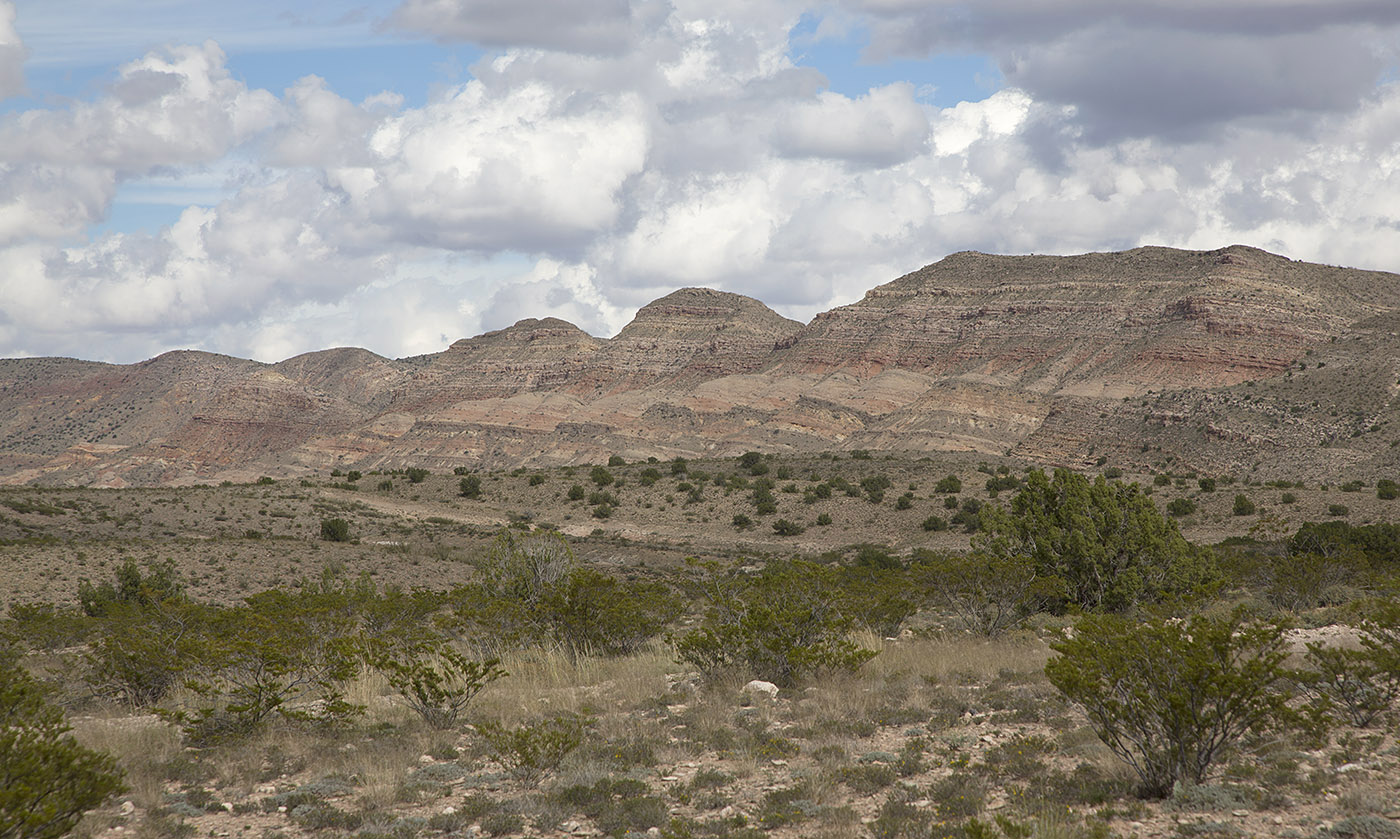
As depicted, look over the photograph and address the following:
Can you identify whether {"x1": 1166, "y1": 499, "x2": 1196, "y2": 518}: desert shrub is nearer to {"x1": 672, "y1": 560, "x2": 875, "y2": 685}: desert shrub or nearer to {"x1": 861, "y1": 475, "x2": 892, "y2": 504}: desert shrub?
{"x1": 861, "y1": 475, "x2": 892, "y2": 504}: desert shrub

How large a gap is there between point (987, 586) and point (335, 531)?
118 feet

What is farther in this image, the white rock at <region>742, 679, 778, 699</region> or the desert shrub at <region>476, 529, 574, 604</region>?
the desert shrub at <region>476, 529, 574, 604</region>

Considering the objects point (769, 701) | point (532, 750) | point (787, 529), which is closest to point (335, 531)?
point (787, 529)

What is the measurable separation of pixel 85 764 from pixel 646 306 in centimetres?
17472

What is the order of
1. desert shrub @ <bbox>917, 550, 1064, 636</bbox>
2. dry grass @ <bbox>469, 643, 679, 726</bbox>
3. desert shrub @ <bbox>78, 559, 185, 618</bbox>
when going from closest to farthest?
dry grass @ <bbox>469, 643, 679, 726</bbox>
desert shrub @ <bbox>917, 550, 1064, 636</bbox>
desert shrub @ <bbox>78, 559, 185, 618</bbox>

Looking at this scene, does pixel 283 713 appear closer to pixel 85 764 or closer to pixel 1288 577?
pixel 85 764

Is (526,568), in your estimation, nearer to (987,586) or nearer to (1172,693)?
(987,586)

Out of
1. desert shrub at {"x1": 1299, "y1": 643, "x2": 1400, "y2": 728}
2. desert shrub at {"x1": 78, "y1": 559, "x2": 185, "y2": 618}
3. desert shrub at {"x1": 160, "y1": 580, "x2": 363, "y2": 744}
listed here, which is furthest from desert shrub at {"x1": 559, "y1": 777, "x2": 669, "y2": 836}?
desert shrub at {"x1": 78, "y1": 559, "x2": 185, "y2": 618}

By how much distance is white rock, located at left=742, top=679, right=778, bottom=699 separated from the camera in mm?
11852

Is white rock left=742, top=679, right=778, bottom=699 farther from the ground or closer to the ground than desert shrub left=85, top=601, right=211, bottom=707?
closer to the ground

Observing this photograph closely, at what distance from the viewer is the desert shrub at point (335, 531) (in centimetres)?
4466

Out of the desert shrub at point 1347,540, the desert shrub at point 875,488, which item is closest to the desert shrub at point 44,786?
the desert shrub at point 1347,540

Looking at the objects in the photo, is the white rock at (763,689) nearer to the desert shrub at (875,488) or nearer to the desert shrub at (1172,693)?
the desert shrub at (1172,693)

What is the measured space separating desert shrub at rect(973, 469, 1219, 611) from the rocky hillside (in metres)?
49.1
